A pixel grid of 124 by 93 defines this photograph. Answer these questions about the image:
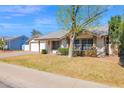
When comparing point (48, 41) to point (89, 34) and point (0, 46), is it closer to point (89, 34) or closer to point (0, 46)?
point (89, 34)

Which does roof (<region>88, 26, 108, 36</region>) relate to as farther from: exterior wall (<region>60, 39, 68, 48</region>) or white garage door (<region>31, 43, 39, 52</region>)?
white garage door (<region>31, 43, 39, 52</region>)

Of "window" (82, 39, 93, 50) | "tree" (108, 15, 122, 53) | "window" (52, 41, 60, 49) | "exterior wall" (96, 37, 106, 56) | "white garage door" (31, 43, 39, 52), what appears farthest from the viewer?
"white garage door" (31, 43, 39, 52)

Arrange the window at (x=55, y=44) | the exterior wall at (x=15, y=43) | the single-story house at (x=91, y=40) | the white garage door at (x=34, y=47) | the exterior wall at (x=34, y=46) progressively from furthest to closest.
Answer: the exterior wall at (x=15, y=43) < the exterior wall at (x=34, y=46) < the white garage door at (x=34, y=47) < the window at (x=55, y=44) < the single-story house at (x=91, y=40)

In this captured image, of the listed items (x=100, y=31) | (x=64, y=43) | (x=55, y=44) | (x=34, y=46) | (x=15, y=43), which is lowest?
(x=34, y=46)

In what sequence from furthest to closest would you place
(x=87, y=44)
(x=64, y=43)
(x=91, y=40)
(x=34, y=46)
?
(x=34, y=46) → (x=64, y=43) → (x=87, y=44) → (x=91, y=40)

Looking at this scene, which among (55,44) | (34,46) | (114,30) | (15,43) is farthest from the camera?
(15,43)

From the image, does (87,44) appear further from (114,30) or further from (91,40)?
(114,30)

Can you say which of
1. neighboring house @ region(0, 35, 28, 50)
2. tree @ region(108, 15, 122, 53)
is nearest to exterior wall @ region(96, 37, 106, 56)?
tree @ region(108, 15, 122, 53)

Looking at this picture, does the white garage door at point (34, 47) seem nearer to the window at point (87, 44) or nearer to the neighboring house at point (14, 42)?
the neighboring house at point (14, 42)

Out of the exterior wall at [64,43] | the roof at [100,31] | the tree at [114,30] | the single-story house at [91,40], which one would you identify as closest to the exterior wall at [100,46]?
the single-story house at [91,40]

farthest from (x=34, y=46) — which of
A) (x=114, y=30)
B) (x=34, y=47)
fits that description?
(x=114, y=30)
